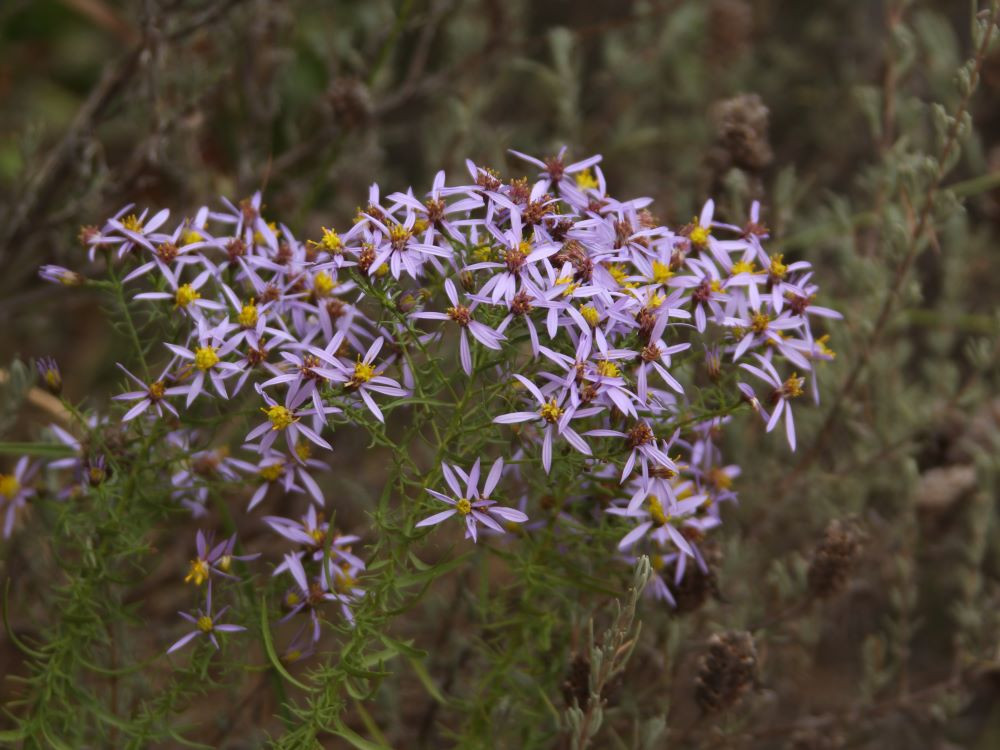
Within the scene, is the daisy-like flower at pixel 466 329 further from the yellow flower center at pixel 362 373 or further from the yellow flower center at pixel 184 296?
the yellow flower center at pixel 184 296

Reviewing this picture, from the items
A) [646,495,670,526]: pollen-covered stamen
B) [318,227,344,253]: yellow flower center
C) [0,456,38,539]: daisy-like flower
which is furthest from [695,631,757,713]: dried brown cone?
[0,456,38,539]: daisy-like flower

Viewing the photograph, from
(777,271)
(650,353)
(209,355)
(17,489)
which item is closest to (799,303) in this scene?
(777,271)

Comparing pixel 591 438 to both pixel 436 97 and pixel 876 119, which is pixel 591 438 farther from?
pixel 436 97

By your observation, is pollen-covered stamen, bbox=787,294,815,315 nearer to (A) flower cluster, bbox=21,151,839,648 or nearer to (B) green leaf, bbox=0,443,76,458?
(A) flower cluster, bbox=21,151,839,648

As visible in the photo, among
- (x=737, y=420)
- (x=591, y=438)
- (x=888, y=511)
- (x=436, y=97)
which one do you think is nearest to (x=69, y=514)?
(x=591, y=438)

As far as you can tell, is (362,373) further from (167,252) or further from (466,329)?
(167,252)
